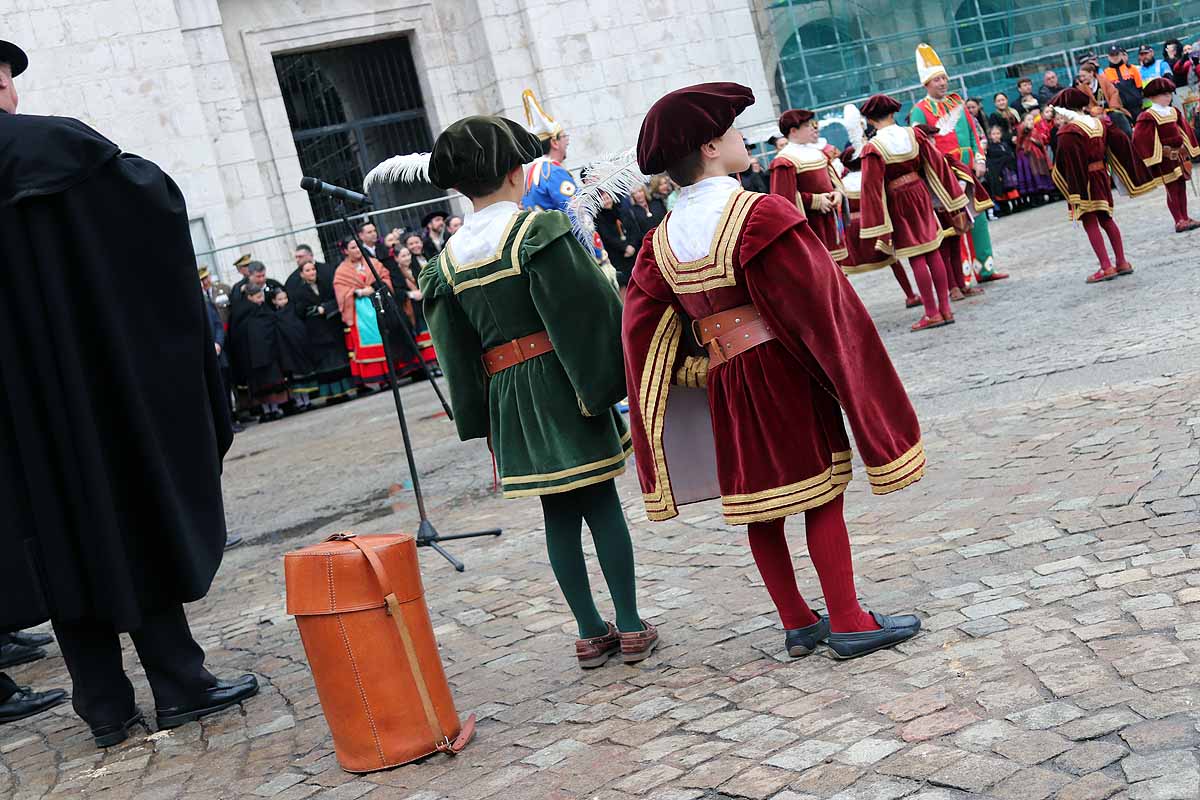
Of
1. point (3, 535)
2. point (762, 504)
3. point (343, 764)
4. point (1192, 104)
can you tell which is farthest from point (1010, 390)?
point (1192, 104)

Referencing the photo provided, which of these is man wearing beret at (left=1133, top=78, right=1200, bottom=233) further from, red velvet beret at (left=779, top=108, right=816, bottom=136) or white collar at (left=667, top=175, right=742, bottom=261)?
white collar at (left=667, top=175, right=742, bottom=261)

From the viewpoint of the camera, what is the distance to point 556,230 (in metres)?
4.12

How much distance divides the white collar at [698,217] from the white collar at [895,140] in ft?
21.4

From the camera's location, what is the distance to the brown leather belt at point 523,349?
4230mm

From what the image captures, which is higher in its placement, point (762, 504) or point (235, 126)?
point (235, 126)

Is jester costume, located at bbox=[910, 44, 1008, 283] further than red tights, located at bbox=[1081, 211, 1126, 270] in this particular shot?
Yes

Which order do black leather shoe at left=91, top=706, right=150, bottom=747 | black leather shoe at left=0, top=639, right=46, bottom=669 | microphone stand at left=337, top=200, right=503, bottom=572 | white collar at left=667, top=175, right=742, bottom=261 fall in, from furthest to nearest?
microphone stand at left=337, top=200, right=503, bottom=572
black leather shoe at left=0, top=639, right=46, bottom=669
black leather shoe at left=91, top=706, right=150, bottom=747
white collar at left=667, top=175, right=742, bottom=261

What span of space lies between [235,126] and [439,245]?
5048 millimetres

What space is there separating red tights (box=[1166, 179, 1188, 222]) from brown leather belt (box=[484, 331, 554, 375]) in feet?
28.8

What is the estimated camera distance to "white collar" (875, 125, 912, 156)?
9969mm

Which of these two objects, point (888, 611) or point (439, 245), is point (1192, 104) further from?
point (888, 611)

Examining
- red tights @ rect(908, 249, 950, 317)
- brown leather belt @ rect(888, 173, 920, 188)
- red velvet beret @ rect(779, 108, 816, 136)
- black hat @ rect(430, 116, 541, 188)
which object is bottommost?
red tights @ rect(908, 249, 950, 317)

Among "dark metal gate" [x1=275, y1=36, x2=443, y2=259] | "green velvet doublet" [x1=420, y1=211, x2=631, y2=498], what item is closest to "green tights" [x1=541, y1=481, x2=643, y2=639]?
"green velvet doublet" [x1=420, y1=211, x2=631, y2=498]

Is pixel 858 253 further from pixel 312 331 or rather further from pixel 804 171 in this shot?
pixel 312 331
